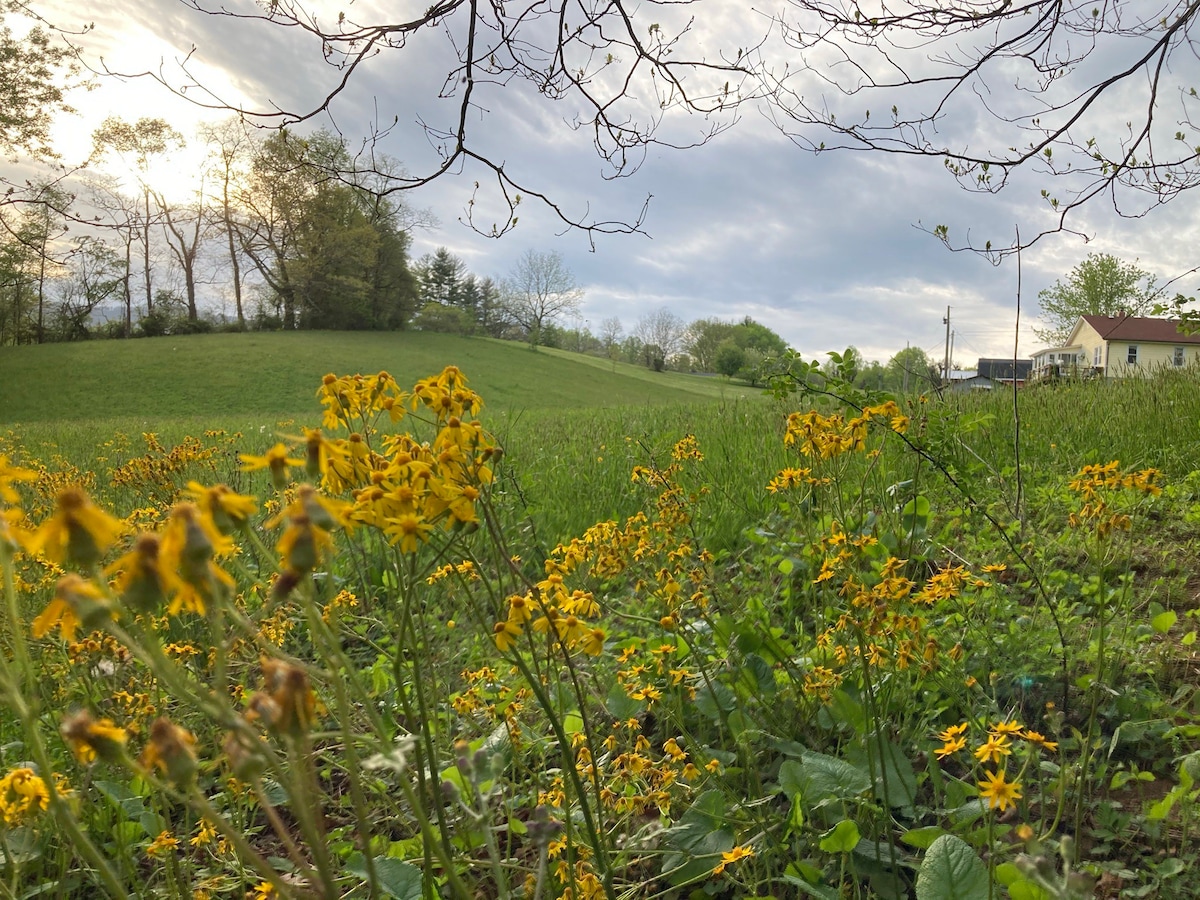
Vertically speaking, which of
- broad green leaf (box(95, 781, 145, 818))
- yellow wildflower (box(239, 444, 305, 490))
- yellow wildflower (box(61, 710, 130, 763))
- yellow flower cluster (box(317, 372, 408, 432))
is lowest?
A: broad green leaf (box(95, 781, 145, 818))

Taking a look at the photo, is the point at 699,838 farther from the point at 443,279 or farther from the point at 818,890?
the point at 443,279

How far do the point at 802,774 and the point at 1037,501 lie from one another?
127 inches

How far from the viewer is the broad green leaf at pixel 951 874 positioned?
139cm

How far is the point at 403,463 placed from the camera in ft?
4.19

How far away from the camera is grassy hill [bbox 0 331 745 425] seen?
22.0 meters

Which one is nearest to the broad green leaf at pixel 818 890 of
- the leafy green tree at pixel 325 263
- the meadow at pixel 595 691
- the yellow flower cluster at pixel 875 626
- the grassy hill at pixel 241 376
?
the meadow at pixel 595 691

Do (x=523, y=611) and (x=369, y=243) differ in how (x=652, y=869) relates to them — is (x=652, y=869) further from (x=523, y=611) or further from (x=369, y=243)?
(x=369, y=243)

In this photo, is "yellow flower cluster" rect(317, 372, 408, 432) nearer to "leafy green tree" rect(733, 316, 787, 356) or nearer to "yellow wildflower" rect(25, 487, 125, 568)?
"yellow wildflower" rect(25, 487, 125, 568)

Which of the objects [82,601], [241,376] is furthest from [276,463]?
[241,376]

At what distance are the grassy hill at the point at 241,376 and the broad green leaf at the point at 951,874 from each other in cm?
1537

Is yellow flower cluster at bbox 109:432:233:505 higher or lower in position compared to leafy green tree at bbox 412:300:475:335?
lower

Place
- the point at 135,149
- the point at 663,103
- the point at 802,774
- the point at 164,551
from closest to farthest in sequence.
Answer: the point at 164,551 < the point at 802,774 < the point at 663,103 < the point at 135,149

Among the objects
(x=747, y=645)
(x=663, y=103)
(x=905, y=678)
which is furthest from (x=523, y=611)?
(x=663, y=103)

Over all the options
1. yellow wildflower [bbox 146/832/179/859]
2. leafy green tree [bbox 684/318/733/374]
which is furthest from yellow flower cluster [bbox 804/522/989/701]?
leafy green tree [bbox 684/318/733/374]
